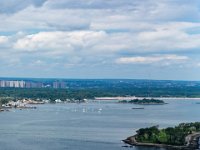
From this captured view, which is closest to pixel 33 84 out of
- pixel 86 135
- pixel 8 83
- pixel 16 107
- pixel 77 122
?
pixel 8 83

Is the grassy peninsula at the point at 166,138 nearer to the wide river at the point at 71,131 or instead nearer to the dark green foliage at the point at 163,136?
the dark green foliage at the point at 163,136

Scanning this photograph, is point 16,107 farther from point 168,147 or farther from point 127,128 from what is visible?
point 168,147

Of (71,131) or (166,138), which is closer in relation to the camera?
(166,138)

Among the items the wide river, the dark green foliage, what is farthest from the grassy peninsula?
the wide river

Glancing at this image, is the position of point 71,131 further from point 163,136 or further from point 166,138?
point 166,138

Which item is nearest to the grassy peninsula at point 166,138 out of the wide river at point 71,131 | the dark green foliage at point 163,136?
the dark green foliage at point 163,136

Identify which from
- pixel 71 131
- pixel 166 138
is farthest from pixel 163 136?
pixel 71 131

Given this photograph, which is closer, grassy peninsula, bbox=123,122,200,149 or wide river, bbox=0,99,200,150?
wide river, bbox=0,99,200,150

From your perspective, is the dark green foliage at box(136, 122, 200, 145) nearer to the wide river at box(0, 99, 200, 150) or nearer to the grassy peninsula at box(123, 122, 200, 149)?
the grassy peninsula at box(123, 122, 200, 149)

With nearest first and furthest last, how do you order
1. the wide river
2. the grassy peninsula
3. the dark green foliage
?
1. the wide river
2. the grassy peninsula
3. the dark green foliage

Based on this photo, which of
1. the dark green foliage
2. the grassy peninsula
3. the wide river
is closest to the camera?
the wide river

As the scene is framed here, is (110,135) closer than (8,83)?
Yes
